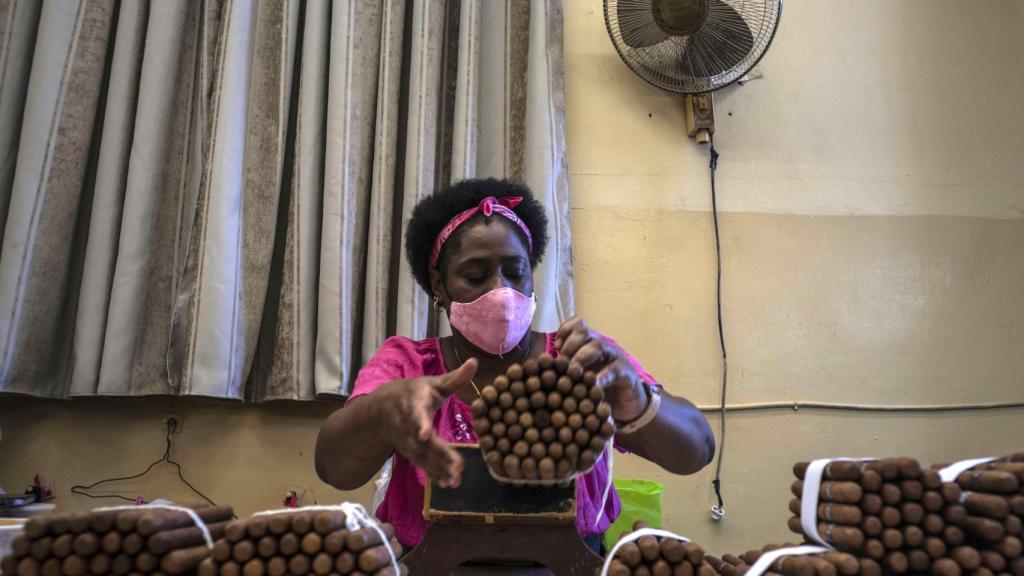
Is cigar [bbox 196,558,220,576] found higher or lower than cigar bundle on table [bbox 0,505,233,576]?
lower

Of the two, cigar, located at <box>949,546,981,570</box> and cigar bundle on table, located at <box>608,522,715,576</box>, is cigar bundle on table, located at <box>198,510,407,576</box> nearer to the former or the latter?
cigar bundle on table, located at <box>608,522,715,576</box>

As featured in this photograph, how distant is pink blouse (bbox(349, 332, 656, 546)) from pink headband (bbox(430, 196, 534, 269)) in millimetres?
296

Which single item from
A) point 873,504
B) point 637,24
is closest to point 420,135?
point 637,24

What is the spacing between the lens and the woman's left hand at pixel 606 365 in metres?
1.25

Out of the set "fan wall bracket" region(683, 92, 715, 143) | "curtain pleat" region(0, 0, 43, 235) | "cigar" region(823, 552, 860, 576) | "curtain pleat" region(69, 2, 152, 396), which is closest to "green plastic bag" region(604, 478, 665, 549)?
"cigar" region(823, 552, 860, 576)

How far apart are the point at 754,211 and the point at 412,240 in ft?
4.47

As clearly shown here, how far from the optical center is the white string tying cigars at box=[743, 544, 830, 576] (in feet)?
3.47

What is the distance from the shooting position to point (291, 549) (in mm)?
1012

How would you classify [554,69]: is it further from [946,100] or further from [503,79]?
[946,100]

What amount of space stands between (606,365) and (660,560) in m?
0.33

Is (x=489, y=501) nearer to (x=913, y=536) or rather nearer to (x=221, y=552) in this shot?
(x=221, y=552)

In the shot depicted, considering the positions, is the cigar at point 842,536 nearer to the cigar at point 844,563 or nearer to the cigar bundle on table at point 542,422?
the cigar at point 844,563

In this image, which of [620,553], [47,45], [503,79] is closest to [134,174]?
[47,45]

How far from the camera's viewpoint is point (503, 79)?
260cm
